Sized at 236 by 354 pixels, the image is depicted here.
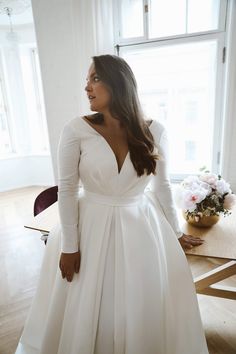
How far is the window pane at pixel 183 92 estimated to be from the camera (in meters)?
2.39

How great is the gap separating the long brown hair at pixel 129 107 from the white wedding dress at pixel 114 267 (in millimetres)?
58

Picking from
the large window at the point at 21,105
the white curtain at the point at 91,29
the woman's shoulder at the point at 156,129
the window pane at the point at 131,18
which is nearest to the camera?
the woman's shoulder at the point at 156,129

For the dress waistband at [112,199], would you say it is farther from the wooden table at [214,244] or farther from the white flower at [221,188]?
the white flower at [221,188]

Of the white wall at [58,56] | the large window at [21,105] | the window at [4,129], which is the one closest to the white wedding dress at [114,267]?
the white wall at [58,56]

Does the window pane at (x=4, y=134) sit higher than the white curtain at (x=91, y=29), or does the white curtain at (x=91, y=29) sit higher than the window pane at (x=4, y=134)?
the white curtain at (x=91, y=29)

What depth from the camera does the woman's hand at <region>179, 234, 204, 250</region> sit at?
120 centimetres

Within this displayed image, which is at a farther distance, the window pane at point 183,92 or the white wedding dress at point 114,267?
the window pane at point 183,92

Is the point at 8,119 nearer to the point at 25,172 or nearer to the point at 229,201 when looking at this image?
the point at 25,172

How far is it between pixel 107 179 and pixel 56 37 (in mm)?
2312

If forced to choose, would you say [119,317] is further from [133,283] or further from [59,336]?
[59,336]

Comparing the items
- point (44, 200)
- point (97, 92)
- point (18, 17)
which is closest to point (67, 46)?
point (44, 200)

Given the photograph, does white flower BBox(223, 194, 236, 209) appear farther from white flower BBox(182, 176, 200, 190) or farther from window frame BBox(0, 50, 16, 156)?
window frame BBox(0, 50, 16, 156)

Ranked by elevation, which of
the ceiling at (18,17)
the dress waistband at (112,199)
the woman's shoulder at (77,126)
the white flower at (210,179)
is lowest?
the white flower at (210,179)

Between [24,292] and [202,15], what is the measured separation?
2.95 meters
